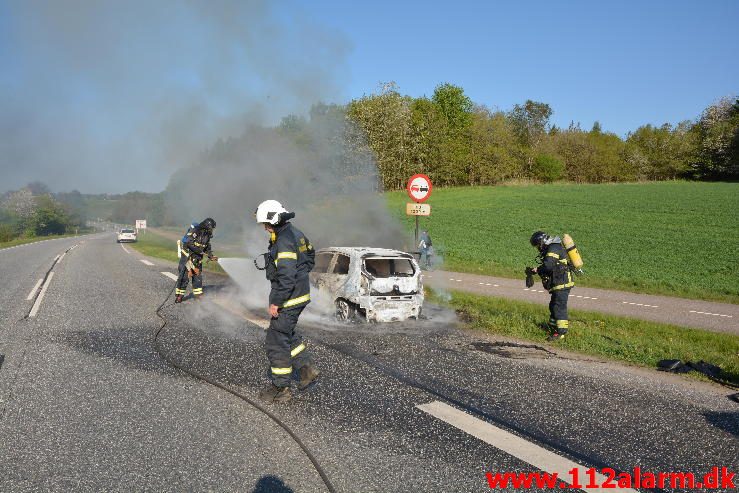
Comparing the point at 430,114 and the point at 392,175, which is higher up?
the point at 430,114

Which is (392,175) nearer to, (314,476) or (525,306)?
(525,306)

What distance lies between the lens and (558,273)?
852cm

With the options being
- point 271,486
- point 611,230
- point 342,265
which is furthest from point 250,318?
point 611,230

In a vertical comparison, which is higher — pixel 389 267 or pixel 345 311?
pixel 389 267

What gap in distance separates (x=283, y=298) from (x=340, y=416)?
1305 millimetres

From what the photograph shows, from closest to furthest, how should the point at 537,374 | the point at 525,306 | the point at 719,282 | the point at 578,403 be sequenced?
the point at 578,403 < the point at 537,374 < the point at 525,306 < the point at 719,282

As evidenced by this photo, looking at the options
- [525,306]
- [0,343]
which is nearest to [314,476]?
[0,343]

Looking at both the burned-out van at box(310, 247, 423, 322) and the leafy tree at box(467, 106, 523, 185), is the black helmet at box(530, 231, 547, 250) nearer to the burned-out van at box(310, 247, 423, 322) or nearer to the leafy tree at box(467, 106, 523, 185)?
the burned-out van at box(310, 247, 423, 322)

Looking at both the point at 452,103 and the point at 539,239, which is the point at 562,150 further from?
the point at 539,239

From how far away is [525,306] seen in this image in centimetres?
1111

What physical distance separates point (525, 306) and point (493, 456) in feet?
24.4

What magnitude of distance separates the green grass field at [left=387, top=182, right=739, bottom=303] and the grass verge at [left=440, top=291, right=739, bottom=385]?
5.90 m

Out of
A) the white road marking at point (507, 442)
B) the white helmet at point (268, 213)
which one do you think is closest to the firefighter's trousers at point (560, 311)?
the white road marking at point (507, 442)

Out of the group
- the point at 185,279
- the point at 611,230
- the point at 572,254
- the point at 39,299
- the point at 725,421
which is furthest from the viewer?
the point at 611,230
